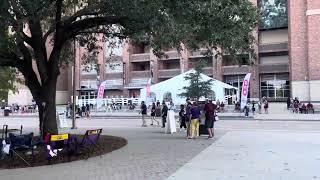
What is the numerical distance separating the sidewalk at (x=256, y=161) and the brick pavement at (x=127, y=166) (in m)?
0.51

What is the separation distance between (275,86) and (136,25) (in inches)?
2331

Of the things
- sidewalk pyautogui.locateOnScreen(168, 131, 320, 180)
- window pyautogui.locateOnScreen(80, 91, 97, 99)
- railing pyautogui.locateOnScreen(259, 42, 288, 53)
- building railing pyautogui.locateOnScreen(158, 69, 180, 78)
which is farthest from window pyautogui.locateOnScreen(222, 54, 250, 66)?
window pyautogui.locateOnScreen(80, 91, 97, 99)

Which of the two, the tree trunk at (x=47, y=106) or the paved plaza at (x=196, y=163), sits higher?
the tree trunk at (x=47, y=106)

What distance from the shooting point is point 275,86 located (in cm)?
7119

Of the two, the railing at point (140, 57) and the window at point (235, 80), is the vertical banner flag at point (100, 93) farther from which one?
the window at point (235, 80)

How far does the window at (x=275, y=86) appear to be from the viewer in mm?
70750

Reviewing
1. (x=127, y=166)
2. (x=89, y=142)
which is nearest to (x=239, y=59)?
(x=89, y=142)

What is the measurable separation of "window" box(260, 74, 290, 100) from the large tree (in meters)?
54.5

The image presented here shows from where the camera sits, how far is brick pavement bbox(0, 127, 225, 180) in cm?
1180

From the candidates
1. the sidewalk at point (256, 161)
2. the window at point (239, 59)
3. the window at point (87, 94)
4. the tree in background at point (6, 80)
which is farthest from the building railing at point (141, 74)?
the window at point (239, 59)

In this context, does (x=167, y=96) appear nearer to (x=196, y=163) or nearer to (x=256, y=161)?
(x=256, y=161)

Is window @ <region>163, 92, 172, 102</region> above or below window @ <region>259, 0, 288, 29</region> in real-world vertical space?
below

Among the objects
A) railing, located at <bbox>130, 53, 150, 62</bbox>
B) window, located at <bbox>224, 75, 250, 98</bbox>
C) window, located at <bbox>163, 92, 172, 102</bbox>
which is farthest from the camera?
railing, located at <bbox>130, 53, 150, 62</bbox>

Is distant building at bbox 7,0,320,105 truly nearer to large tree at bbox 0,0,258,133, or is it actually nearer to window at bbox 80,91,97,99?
window at bbox 80,91,97,99
